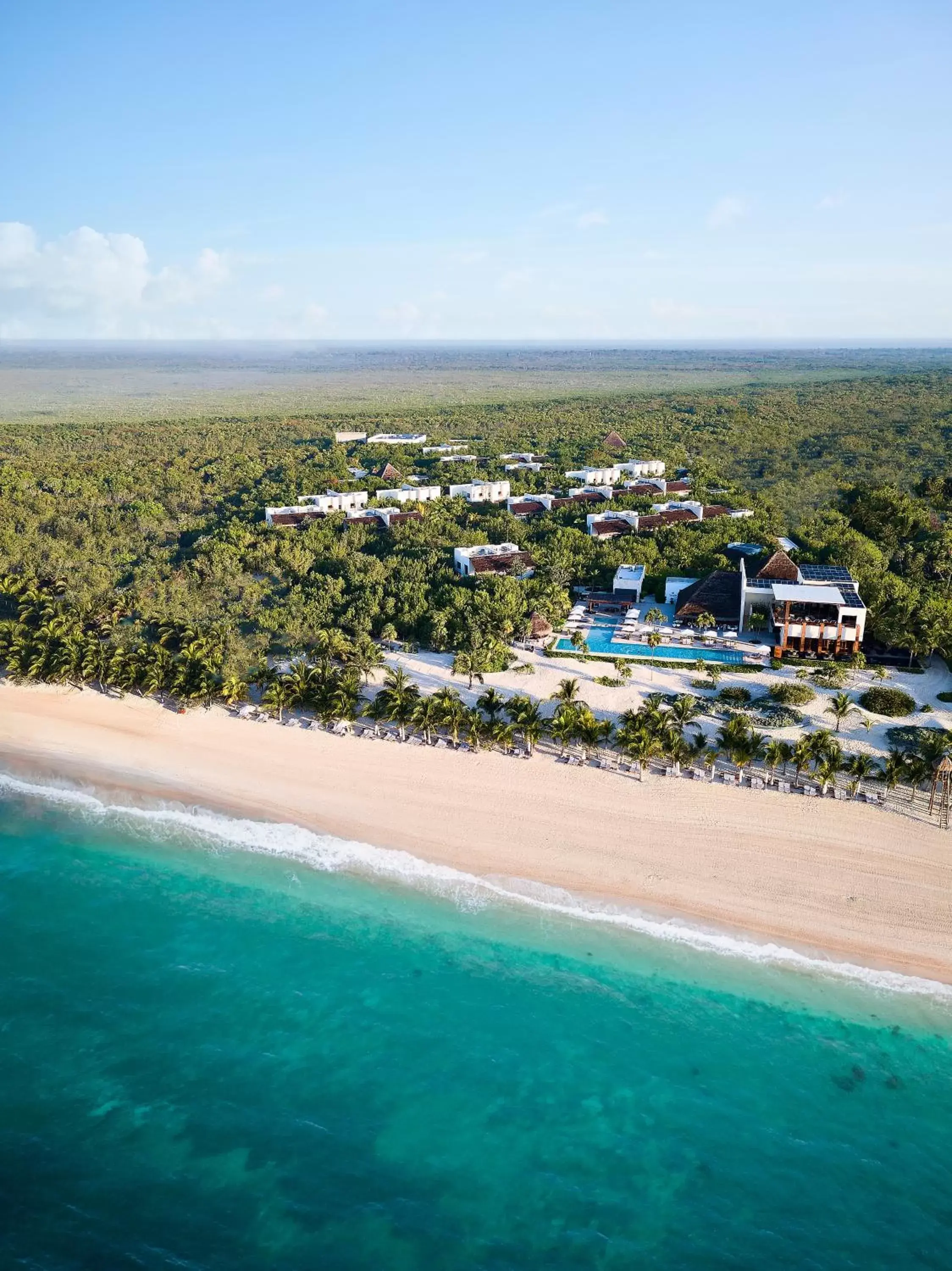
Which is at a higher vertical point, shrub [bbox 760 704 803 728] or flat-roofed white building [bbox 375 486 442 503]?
flat-roofed white building [bbox 375 486 442 503]

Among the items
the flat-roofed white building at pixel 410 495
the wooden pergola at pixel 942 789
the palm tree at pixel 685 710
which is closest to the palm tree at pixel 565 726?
the palm tree at pixel 685 710

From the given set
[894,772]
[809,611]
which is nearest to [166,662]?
[894,772]

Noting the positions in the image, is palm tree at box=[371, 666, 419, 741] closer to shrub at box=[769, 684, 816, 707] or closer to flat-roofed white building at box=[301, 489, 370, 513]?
shrub at box=[769, 684, 816, 707]

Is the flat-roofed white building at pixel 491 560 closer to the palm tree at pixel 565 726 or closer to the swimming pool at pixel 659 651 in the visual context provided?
the swimming pool at pixel 659 651

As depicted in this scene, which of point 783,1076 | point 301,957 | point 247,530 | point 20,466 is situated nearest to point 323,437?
point 20,466

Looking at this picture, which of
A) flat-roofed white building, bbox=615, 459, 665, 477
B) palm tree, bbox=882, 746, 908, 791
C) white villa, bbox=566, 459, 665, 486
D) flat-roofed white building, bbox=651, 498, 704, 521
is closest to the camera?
palm tree, bbox=882, 746, 908, 791

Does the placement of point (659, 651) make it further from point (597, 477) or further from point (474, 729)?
point (597, 477)

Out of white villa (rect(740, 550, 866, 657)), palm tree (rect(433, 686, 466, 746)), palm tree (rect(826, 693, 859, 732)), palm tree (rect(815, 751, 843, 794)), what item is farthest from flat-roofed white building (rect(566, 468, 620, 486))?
palm tree (rect(815, 751, 843, 794))
